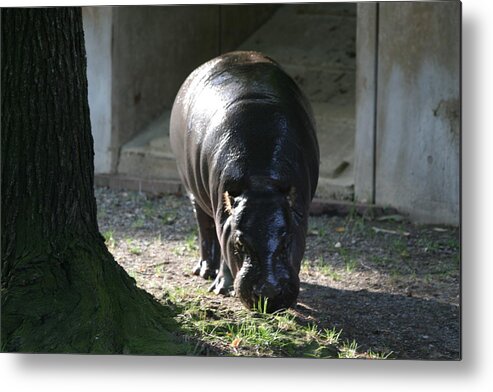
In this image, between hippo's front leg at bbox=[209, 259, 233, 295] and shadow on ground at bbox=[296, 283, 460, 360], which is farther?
Answer: hippo's front leg at bbox=[209, 259, 233, 295]

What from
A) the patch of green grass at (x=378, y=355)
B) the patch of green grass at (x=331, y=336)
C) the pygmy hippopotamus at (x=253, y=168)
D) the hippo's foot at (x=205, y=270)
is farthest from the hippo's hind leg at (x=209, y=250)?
the patch of green grass at (x=378, y=355)

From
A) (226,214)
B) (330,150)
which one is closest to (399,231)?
(330,150)

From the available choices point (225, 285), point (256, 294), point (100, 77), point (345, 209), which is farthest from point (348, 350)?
point (100, 77)

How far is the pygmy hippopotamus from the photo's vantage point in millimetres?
4523

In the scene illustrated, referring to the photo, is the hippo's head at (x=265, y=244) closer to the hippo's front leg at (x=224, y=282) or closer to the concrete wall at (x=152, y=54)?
the hippo's front leg at (x=224, y=282)

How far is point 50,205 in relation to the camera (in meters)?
4.90

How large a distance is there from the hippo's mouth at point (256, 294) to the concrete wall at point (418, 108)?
1668 mm

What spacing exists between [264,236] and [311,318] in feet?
2.44

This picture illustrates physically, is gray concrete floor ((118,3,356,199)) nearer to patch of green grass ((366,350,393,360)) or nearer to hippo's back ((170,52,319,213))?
hippo's back ((170,52,319,213))

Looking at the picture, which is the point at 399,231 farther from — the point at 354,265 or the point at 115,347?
the point at 115,347

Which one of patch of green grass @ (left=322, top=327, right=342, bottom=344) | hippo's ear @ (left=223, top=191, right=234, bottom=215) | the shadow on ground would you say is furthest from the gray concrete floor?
hippo's ear @ (left=223, top=191, right=234, bottom=215)

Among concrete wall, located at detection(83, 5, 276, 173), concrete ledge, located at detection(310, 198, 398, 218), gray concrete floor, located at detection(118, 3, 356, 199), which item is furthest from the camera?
concrete wall, located at detection(83, 5, 276, 173)

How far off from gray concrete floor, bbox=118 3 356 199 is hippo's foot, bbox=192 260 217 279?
1.35m

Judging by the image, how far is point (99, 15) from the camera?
716 centimetres
